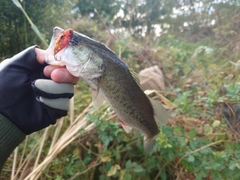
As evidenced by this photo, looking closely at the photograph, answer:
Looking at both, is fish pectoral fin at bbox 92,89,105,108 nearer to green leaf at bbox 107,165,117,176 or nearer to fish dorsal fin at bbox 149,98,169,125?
fish dorsal fin at bbox 149,98,169,125

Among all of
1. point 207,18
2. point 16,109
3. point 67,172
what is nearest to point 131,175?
point 67,172

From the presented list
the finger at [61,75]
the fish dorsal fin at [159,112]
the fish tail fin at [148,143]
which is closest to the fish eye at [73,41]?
the finger at [61,75]

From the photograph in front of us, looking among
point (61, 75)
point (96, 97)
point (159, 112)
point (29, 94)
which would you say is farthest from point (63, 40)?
point (159, 112)

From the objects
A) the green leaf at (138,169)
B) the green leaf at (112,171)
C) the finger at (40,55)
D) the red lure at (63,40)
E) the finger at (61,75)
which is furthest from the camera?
the green leaf at (112,171)

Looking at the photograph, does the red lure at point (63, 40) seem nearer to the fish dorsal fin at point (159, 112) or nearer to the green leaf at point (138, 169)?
the fish dorsal fin at point (159, 112)

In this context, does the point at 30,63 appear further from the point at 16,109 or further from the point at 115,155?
the point at 115,155

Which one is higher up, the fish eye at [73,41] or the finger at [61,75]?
the fish eye at [73,41]

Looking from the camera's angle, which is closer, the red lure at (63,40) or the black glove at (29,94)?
the red lure at (63,40)
